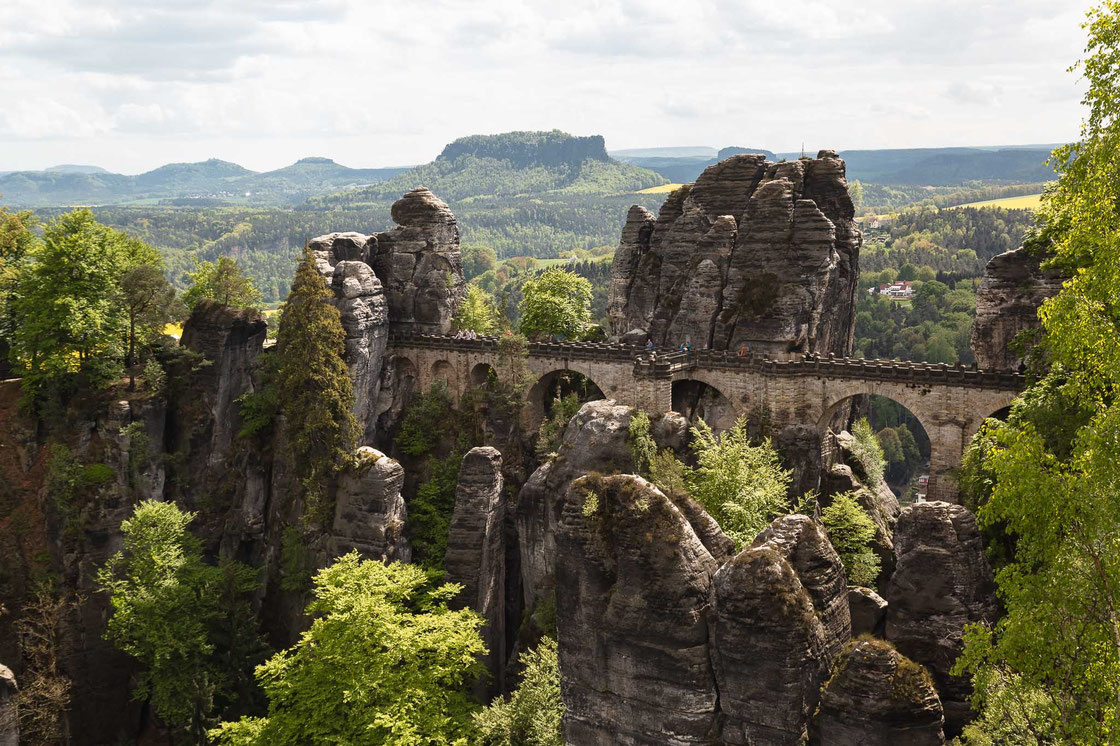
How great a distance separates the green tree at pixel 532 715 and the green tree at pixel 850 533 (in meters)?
12.6

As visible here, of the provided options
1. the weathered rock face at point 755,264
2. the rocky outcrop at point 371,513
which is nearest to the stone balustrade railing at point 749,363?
the weathered rock face at point 755,264

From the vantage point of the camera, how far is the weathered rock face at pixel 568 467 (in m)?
41.0

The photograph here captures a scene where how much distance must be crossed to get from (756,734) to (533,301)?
157ft

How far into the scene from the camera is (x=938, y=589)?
2647cm

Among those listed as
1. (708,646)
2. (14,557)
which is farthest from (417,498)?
(708,646)

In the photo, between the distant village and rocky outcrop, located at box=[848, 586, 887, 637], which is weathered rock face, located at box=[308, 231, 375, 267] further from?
the distant village

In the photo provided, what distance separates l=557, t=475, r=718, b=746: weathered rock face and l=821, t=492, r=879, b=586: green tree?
45.6 ft

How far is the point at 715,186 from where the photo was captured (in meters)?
61.3

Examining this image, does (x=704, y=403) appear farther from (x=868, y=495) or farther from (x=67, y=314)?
(x=67, y=314)

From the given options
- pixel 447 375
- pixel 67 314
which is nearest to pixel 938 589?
pixel 447 375

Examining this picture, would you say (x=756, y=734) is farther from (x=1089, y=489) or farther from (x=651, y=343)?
(x=651, y=343)

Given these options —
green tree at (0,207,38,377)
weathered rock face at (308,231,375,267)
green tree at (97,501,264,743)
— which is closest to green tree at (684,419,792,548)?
green tree at (97,501,264,743)

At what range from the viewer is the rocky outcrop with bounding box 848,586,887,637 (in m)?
28.2

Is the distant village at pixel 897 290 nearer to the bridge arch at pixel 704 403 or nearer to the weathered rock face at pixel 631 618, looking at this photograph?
the bridge arch at pixel 704 403
